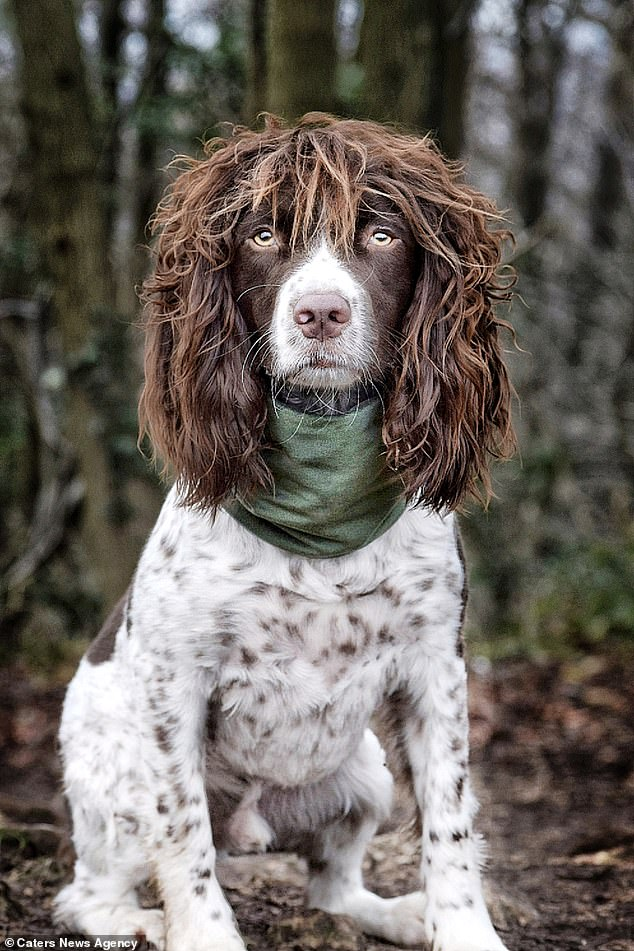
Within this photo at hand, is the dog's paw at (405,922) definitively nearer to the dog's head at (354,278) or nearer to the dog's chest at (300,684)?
the dog's chest at (300,684)

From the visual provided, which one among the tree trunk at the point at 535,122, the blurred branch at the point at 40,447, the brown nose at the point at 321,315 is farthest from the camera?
the tree trunk at the point at 535,122

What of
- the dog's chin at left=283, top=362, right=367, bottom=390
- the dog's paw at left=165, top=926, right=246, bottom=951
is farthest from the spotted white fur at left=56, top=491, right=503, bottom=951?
the dog's chin at left=283, top=362, right=367, bottom=390

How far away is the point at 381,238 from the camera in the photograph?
2.80 metres

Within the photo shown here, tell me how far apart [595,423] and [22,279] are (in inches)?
167

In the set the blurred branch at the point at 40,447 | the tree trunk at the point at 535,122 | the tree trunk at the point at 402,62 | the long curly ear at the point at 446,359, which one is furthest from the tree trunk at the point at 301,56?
the tree trunk at the point at 535,122

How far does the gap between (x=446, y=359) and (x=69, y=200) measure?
12.5ft

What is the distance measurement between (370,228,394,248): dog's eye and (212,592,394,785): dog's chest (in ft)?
2.77

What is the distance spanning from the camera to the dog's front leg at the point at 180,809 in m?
2.95

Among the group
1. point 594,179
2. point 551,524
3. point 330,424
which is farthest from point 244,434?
point 594,179

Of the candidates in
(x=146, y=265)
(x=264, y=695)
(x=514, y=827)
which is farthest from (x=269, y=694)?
(x=146, y=265)

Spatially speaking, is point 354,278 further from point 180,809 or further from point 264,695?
point 180,809

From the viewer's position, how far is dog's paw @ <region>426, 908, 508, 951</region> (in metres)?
2.86

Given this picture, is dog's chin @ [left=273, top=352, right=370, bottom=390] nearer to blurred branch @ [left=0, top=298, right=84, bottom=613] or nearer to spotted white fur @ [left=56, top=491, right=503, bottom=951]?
spotted white fur @ [left=56, top=491, right=503, bottom=951]

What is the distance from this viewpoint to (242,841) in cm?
331
